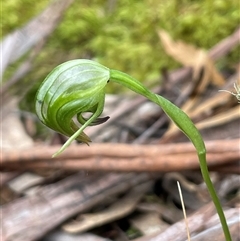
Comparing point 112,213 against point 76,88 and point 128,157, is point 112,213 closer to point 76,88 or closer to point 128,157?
point 128,157

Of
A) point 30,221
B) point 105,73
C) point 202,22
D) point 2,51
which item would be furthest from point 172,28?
point 105,73

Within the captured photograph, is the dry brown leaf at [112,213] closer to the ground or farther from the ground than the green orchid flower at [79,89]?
closer to the ground

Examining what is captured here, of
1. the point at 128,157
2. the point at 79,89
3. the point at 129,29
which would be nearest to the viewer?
the point at 79,89

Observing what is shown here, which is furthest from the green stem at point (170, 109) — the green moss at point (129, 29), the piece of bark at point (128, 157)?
the green moss at point (129, 29)

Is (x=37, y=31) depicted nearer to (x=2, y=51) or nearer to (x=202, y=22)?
(x=2, y=51)

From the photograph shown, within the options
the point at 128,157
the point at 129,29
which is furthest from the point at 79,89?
the point at 129,29

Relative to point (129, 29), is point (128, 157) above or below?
below

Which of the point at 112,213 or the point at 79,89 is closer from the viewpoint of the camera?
the point at 79,89

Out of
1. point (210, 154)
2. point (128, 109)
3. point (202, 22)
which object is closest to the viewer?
point (210, 154)

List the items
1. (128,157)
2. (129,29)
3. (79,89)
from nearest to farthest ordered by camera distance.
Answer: (79,89), (128,157), (129,29)

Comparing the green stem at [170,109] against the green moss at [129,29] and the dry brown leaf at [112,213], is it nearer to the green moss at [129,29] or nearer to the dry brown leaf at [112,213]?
the dry brown leaf at [112,213]

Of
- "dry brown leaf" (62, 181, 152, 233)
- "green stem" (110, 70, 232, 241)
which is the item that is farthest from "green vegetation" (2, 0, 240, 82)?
"green stem" (110, 70, 232, 241)
